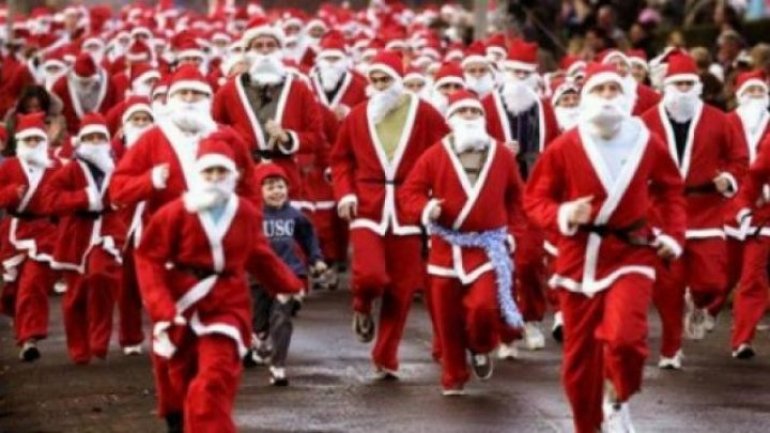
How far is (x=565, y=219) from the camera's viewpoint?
53.1 ft

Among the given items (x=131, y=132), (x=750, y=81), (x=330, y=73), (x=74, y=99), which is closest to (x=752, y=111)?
(x=750, y=81)

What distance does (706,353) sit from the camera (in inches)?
856

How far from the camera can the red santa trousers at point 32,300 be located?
21.9 m

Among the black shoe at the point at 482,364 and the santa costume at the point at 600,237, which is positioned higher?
the santa costume at the point at 600,237

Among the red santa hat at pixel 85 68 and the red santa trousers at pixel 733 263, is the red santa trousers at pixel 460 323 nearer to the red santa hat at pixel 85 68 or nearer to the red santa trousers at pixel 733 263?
the red santa trousers at pixel 733 263

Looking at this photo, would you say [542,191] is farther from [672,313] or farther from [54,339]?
[54,339]

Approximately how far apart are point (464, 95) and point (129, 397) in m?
2.93

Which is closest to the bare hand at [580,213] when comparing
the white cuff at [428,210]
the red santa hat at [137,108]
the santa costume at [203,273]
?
the santa costume at [203,273]

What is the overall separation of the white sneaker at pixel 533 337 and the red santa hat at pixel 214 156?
6.11 metres

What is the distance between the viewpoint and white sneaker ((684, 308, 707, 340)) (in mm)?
22547

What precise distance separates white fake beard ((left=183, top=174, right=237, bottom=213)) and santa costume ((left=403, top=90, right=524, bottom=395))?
3.17 metres

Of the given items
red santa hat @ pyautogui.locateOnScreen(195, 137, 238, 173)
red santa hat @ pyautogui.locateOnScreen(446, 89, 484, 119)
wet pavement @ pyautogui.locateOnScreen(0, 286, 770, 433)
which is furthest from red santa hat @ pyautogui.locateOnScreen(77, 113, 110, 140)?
red santa hat @ pyautogui.locateOnScreen(195, 137, 238, 173)

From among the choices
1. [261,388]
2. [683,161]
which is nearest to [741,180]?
[683,161]

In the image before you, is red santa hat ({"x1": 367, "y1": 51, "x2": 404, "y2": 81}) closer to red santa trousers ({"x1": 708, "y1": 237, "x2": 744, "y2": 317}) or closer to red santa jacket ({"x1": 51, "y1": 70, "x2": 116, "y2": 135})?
red santa trousers ({"x1": 708, "y1": 237, "x2": 744, "y2": 317})
